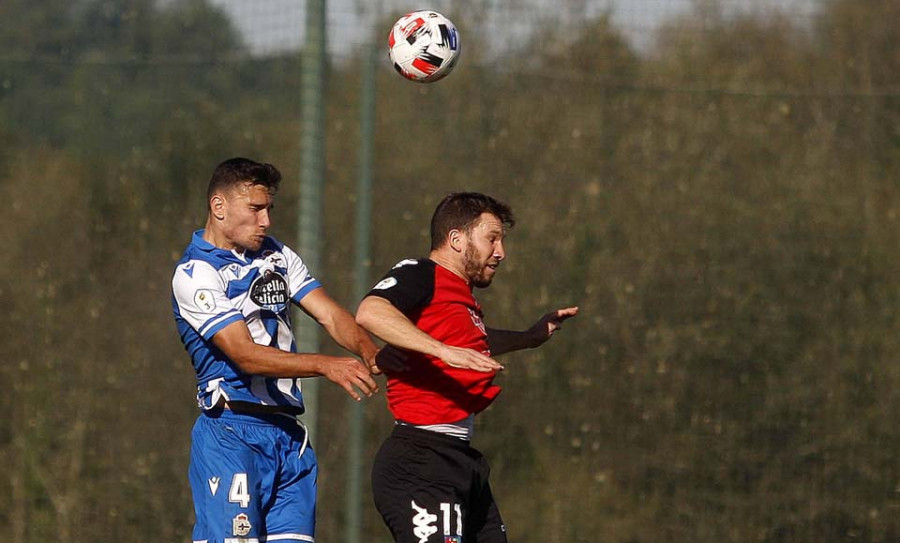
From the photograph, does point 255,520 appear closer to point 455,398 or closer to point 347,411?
point 455,398

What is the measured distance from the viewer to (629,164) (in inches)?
327

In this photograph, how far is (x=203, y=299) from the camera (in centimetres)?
520

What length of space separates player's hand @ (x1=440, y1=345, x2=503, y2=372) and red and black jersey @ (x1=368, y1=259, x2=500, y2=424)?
1.75 ft

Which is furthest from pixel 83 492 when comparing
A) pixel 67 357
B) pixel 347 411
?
pixel 347 411

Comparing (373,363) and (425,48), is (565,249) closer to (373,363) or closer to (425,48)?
(425,48)

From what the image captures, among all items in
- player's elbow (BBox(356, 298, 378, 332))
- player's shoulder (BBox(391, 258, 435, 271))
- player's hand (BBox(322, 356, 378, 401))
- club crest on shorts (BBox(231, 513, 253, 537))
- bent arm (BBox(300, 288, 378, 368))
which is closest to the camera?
player's hand (BBox(322, 356, 378, 401))

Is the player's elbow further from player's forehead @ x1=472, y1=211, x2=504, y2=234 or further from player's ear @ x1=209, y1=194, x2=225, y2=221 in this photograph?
player's ear @ x1=209, y1=194, x2=225, y2=221

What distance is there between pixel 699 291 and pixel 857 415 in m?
1.29

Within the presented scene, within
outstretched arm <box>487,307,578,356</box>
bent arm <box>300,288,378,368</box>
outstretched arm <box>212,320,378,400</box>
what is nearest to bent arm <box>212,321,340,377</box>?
outstretched arm <box>212,320,378,400</box>

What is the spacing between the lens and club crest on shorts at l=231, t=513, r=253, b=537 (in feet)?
17.0

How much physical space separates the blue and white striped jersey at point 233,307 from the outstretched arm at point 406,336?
0.78 metres

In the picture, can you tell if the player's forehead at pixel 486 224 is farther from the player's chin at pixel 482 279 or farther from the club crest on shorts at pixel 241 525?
the club crest on shorts at pixel 241 525

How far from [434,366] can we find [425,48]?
1850 millimetres

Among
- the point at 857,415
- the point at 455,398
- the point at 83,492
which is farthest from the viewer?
the point at 83,492
